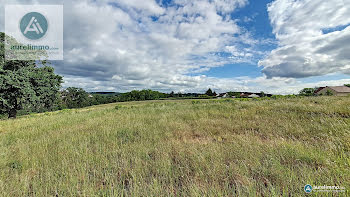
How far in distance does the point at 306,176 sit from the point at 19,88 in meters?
25.8

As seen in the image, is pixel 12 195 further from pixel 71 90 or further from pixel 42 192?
pixel 71 90

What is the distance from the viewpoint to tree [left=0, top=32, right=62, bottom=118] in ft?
51.3

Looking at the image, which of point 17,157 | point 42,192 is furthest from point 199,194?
point 17,157

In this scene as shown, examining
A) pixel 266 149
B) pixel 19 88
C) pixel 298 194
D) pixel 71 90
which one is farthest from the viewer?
pixel 71 90

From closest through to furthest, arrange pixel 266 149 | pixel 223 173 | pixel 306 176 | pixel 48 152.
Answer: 1. pixel 306 176
2. pixel 223 173
3. pixel 266 149
4. pixel 48 152

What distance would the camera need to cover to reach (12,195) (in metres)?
2.23

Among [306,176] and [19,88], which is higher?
[19,88]

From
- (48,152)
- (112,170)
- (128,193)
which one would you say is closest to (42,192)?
(112,170)

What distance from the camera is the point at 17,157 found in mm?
3623

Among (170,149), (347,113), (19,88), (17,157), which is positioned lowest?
(17,157)

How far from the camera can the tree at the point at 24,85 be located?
15.6m

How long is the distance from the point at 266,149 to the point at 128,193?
131 inches

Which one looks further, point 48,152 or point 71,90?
point 71,90

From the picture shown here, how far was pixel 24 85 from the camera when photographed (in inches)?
650
